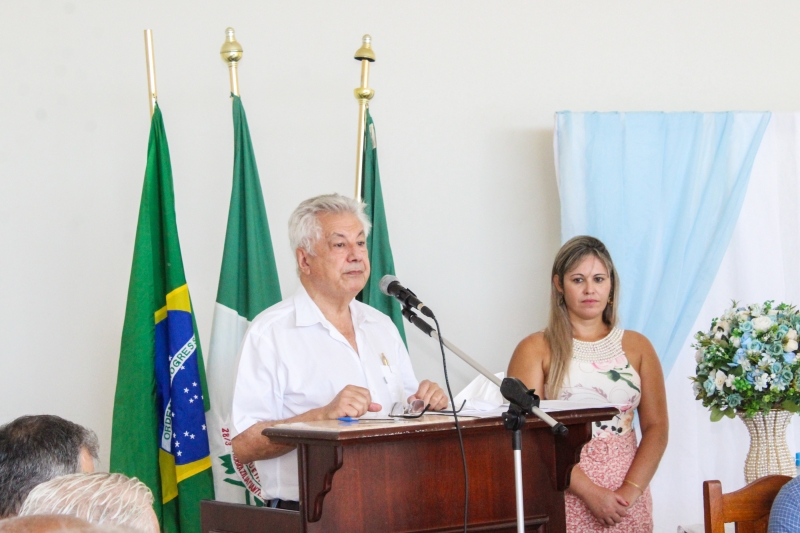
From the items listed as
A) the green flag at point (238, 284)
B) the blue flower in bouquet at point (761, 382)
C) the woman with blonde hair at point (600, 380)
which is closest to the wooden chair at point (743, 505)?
the blue flower in bouquet at point (761, 382)

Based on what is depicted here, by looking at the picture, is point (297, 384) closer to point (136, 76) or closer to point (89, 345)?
point (89, 345)

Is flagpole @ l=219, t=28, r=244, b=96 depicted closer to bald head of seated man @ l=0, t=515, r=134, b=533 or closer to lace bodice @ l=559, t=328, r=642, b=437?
lace bodice @ l=559, t=328, r=642, b=437

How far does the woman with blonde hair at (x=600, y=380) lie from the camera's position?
2840mm

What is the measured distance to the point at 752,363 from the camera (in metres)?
2.69

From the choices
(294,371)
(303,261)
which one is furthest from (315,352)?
(303,261)

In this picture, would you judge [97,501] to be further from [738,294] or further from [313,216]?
[738,294]

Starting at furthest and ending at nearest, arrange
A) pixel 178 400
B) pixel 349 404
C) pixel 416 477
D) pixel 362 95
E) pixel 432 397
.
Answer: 1. pixel 362 95
2. pixel 178 400
3. pixel 432 397
4. pixel 349 404
5. pixel 416 477

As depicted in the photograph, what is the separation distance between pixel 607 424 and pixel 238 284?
150 cm

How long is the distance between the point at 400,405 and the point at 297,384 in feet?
1.03

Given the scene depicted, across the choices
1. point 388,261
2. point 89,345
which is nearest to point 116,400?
point 89,345

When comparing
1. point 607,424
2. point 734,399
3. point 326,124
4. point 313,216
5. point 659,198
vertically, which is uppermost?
point 326,124

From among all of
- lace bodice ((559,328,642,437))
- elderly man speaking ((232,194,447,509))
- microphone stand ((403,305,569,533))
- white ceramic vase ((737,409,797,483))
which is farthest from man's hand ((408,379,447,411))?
white ceramic vase ((737,409,797,483))

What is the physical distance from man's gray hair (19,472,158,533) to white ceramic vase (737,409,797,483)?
82.6 inches

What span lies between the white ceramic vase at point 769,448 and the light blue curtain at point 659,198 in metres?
0.93
